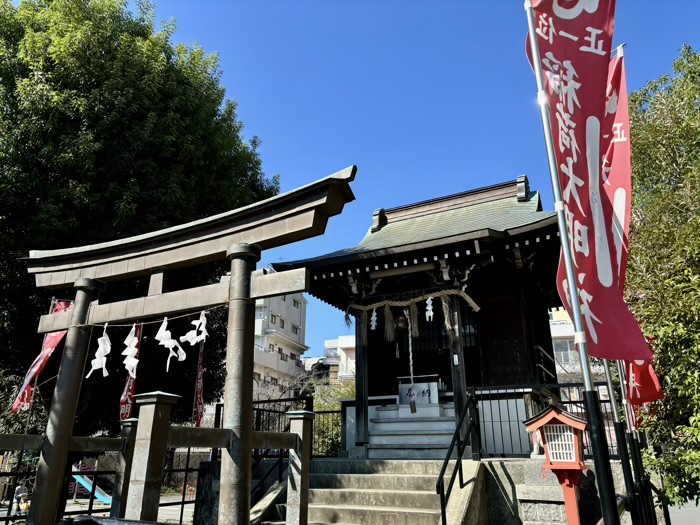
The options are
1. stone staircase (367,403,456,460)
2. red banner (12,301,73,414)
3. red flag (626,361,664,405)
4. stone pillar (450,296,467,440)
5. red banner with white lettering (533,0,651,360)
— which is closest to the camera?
red banner with white lettering (533,0,651,360)

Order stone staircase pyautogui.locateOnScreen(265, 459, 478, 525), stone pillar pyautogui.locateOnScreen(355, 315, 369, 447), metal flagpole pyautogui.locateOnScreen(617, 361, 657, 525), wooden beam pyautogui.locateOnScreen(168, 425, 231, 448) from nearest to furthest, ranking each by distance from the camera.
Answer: metal flagpole pyautogui.locateOnScreen(617, 361, 657, 525)
wooden beam pyautogui.locateOnScreen(168, 425, 231, 448)
stone staircase pyautogui.locateOnScreen(265, 459, 478, 525)
stone pillar pyautogui.locateOnScreen(355, 315, 369, 447)

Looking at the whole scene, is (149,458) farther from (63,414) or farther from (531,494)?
(531,494)

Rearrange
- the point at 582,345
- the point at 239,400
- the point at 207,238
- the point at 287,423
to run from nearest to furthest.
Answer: the point at 582,345, the point at 239,400, the point at 207,238, the point at 287,423

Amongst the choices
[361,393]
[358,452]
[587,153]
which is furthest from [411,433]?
[587,153]

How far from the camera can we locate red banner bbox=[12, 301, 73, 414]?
8.20 meters

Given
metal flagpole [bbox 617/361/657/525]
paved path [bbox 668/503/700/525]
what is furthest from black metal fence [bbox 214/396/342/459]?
paved path [bbox 668/503/700/525]

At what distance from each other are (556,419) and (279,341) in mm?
37728

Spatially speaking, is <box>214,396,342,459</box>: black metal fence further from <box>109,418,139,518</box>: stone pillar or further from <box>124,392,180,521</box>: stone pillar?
<box>124,392,180,521</box>: stone pillar

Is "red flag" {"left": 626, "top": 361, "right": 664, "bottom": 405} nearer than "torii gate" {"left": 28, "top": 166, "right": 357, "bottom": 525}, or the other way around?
"torii gate" {"left": 28, "top": 166, "right": 357, "bottom": 525}

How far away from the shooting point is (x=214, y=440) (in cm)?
492

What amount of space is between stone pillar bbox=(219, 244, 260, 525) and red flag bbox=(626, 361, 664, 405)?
4.67 m

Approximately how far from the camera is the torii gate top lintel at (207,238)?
18.9 ft

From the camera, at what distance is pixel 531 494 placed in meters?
6.61

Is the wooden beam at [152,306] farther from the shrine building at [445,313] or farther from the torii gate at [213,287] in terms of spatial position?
the shrine building at [445,313]
